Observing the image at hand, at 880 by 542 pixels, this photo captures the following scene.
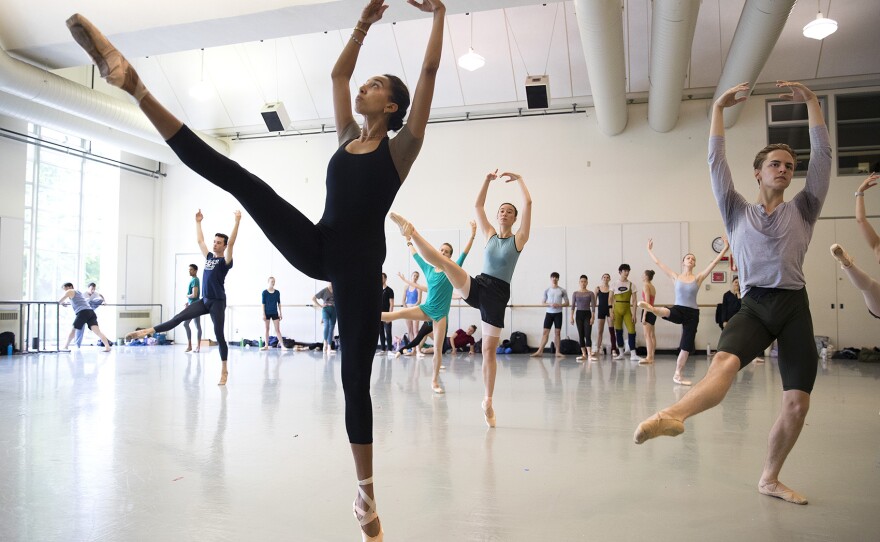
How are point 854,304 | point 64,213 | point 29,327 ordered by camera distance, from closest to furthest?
point 854,304, point 29,327, point 64,213

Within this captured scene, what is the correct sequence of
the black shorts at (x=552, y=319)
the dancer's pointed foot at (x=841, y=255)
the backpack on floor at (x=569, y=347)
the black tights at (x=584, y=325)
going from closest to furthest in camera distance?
1. the dancer's pointed foot at (x=841, y=255)
2. the black tights at (x=584, y=325)
3. the black shorts at (x=552, y=319)
4. the backpack on floor at (x=569, y=347)

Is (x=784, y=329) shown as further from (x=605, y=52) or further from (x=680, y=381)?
(x=605, y=52)

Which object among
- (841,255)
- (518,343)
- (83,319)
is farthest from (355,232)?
(83,319)

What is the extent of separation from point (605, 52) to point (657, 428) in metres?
7.93

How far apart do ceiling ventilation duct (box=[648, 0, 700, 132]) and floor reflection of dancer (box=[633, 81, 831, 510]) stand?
5.67 metres

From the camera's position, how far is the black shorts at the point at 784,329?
2488 millimetres

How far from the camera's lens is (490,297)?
14.4 ft

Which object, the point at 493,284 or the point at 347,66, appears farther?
the point at 493,284

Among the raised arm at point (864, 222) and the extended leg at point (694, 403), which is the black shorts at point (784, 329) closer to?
the extended leg at point (694, 403)

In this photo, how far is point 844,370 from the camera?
8.98 m

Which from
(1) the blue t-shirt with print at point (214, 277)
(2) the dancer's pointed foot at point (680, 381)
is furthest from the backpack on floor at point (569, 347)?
(1) the blue t-shirt with print at point (214, 277)

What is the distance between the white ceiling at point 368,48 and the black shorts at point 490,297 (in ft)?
16.1

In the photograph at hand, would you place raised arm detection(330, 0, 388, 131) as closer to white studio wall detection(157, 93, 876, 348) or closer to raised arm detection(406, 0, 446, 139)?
raised arm detection(406, 0, 446, 139)

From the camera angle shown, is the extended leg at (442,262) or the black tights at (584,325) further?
the black tights at (584,325)
